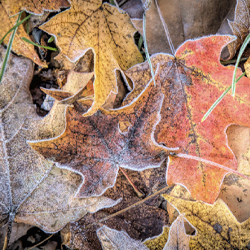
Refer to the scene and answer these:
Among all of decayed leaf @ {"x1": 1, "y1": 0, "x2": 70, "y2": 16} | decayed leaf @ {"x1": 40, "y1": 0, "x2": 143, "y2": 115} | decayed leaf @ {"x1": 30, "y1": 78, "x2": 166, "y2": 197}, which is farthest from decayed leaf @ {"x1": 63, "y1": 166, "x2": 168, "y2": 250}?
decayed leaf @ {"x1": 1, "y1": 0, "x2": 70, "y2": 16}

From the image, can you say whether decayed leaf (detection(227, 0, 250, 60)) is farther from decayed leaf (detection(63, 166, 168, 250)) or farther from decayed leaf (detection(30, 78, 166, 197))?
decayed leaf (detection(63, 166, 168, 250))

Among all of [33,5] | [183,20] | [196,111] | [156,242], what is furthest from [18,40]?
[156,242]

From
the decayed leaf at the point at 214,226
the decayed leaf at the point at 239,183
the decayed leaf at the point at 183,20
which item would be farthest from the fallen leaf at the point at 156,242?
the decayed leaf at the point at 183,20

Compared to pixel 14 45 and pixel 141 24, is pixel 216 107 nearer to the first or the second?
pixel 141 24

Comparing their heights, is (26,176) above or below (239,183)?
above

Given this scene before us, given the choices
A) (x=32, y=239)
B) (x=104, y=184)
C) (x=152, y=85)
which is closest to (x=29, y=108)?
(x=104, y=184)

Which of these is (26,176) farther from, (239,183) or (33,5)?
(239,183)
